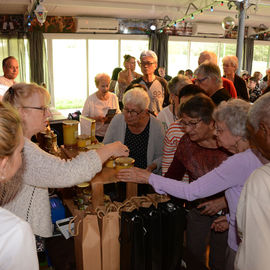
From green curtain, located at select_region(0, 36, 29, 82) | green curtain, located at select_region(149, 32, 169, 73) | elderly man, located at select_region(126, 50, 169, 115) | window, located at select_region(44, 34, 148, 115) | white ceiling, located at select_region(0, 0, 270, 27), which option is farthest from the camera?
green curtain, located at select_region(149, 32, 169, 73)

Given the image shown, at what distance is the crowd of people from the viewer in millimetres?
969

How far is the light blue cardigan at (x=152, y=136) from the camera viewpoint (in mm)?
2613

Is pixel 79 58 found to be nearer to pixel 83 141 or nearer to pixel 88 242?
pixel 83 141

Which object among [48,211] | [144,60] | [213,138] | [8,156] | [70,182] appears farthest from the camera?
[144,60]

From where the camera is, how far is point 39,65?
895cm

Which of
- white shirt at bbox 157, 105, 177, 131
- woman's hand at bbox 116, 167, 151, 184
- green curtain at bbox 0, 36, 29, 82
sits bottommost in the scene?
woman's hand at bbox 116, 167, 151, 184

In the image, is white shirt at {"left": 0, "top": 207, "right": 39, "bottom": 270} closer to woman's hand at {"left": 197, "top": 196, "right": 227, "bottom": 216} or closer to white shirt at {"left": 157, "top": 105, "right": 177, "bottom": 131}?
woman's hand at {"left": 197, "top": 196, "right": 227, "bottom": 216}

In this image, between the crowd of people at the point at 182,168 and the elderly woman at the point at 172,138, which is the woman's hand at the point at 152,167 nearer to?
the crowd of people at the point at 182,168

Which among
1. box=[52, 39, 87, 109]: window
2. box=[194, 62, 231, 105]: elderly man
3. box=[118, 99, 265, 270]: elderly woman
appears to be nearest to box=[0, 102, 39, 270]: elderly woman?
box=[118, 99, 265, 270]: elderly woman

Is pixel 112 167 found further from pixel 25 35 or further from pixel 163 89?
pixel 25 35

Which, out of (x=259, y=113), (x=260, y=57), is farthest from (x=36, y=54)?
(x=260, y=57)

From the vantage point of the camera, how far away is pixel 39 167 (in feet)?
4.76

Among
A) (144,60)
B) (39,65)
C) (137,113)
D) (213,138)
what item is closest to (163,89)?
(144,60)

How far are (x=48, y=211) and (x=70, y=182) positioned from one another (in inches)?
Answer: 13.6
